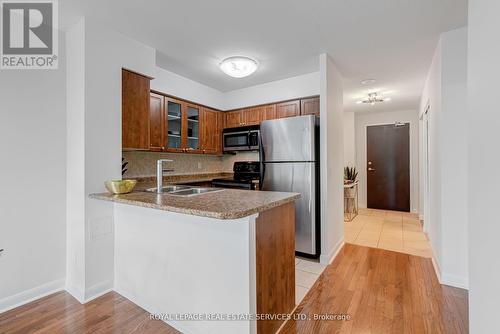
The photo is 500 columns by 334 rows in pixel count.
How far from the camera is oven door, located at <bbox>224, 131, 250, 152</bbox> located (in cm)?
395

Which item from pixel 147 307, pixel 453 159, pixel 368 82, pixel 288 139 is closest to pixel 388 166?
pixel 368 82

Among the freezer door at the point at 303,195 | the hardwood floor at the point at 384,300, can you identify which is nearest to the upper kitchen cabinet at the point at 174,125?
the freezer door at the point at 303,195

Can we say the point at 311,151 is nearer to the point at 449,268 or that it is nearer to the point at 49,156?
the point at 449,268

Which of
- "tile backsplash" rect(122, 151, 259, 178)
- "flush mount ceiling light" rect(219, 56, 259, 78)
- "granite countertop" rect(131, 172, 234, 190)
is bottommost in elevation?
"granite countertop" rect(131, 172, 234, 190)

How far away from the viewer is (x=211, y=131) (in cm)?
417

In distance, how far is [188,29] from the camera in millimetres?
2283

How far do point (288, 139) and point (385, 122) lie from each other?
4067mm

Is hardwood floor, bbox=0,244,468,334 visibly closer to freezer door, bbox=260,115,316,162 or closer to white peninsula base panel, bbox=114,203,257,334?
white peninsula base panel, bbox=114,203,257,334

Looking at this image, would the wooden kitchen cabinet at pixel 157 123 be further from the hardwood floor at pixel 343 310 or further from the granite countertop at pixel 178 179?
the hardwood floor at pixel 343 310

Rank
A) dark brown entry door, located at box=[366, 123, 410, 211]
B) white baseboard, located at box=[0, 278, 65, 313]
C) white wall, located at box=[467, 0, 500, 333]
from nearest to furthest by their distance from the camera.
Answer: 1. white wall, located at box=[467, 0, 500, 333]
2. white baseboard, located at box=[0, 278, 65, 313]
3. dark brown entry door, located at box=[366, 123, 410, 211]

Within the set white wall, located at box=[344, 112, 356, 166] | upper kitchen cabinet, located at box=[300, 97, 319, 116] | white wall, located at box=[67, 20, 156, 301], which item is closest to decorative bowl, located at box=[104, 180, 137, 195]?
white wall, located at box=[67, 20, 156, 301]

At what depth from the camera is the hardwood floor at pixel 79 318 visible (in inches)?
67.7

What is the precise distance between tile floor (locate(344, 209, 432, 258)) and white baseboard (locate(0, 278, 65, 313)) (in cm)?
362

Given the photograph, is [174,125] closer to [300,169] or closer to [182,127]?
[182,127]
